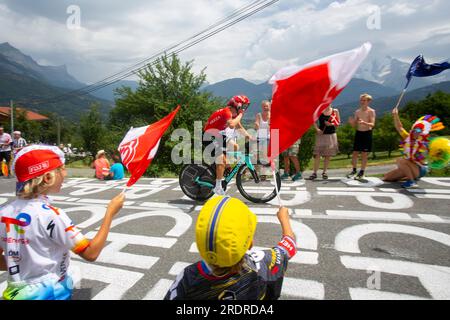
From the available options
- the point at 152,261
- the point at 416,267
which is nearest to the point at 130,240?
the point at 152,261

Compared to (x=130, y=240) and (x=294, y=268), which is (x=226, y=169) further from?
(x=294, y=268)

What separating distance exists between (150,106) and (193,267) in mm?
28098

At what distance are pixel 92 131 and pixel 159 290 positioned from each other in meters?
54.4

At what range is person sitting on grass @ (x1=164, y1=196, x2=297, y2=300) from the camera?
1316mm

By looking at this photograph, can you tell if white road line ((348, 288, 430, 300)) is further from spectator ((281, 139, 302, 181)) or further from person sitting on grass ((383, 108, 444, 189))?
spectator ((281, 139, 302, 181))

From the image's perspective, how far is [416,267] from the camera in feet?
10.0

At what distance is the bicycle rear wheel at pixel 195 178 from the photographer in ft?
19.5

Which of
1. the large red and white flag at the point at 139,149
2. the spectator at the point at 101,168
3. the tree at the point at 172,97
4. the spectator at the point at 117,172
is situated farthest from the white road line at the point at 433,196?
the tree at the point at 172,97

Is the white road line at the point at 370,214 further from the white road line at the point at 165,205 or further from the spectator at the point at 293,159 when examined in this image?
the white road line at the point at 165,205

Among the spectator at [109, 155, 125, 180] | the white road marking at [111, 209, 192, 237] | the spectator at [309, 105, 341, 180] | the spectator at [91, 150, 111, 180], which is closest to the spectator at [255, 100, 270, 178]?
the spectator at [309, 105, 341, 180]

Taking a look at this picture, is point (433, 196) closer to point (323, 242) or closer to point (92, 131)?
point (323, 242)

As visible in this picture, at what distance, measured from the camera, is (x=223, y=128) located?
5.36m

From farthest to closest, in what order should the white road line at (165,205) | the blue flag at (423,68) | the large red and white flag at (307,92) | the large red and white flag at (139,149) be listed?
1. the white road line at (165,205)
2. the blue flag at (423,68)
3. the large red and white flag at (139,149)
4. the large red and white flag at (307,92)

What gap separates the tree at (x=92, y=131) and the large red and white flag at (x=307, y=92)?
176 ft
